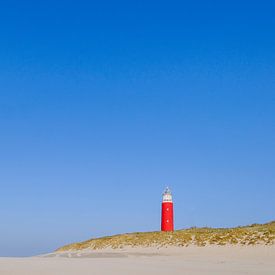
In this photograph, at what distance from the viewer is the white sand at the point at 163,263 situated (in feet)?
49.4

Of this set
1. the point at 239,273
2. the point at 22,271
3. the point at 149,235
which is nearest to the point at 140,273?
the point at 239,273

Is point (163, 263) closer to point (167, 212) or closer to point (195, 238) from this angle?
point (195, 238)

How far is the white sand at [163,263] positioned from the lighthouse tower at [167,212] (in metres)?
8.79

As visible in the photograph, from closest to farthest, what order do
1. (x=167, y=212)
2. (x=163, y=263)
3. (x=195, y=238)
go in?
1. (x=163, y=263)
2. (x=195, y=238)
3. (x=167, y=212)

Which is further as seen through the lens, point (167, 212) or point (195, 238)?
point (167, 212)

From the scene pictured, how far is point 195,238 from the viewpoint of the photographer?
90.5 ft

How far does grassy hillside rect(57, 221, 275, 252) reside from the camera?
24891 mm

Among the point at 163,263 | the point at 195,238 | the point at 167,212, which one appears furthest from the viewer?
the point at 167,212

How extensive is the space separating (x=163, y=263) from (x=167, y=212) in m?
20.5

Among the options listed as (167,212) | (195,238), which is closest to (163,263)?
(195,238)

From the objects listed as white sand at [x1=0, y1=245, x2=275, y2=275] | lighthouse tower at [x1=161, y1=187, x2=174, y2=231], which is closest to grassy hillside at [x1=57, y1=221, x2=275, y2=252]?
white sand at [x1=0, y1=245, x2=275, y2=275]

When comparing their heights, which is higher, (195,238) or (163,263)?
(195,238)

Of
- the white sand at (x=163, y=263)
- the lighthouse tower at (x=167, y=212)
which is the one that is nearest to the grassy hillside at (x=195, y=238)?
the white sand at (x=163, y=263)

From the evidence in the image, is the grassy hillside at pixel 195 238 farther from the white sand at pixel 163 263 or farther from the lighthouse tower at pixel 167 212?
the lighthouse tower at pixel 167 212
